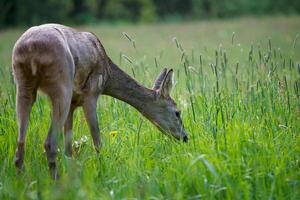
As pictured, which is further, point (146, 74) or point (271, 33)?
point (271, 33)

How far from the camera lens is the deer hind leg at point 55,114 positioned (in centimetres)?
540

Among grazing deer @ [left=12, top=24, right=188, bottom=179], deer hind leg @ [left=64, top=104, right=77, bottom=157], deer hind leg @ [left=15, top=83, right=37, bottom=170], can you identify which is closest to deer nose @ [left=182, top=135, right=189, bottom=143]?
grazing deer @ [left=12, top=24, right=188, bottom=179]

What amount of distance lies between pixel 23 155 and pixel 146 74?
256 cm

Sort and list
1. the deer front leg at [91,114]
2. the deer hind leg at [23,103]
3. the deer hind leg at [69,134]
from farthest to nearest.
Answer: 1. the deer front leg at [91,114]
2. the deer hind leg at [69,134]
3. the deer hind leg at [23,103]

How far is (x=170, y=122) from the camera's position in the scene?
273 inches

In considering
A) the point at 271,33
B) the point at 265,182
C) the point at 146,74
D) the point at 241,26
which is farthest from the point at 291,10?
the point at 265,182

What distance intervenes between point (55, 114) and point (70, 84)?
0.98 ft

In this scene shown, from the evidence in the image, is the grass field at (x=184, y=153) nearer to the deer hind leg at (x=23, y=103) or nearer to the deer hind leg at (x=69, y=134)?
the deer hind leg at (x=69, y=134)

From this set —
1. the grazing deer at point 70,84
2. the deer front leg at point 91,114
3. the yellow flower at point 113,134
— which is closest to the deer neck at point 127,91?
the grazing deer at point 70,84

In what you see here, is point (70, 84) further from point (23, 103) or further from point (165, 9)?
point (165, 9)

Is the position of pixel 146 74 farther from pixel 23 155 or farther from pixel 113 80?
pixel 23 155

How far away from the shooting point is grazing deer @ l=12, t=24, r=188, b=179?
5430 mm

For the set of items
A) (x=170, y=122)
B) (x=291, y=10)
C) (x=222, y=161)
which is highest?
(x=222, y=161)

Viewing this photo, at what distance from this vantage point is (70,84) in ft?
18.4
